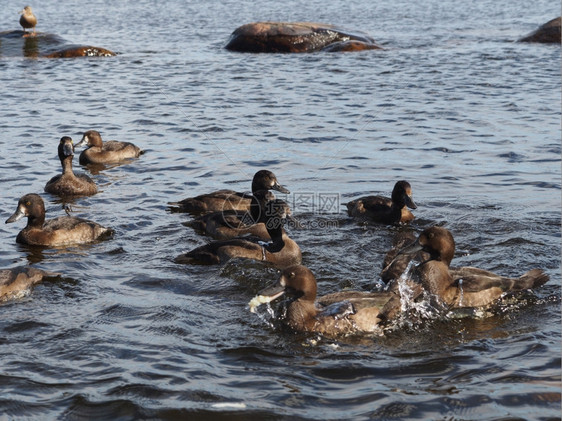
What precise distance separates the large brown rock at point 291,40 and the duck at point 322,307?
55.6ft

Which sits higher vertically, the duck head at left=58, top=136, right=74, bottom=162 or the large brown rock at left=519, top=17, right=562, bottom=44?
the large brown rock at left=519, top=17, right=562, bottom=44

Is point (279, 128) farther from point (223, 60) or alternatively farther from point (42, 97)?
point (223, 60)

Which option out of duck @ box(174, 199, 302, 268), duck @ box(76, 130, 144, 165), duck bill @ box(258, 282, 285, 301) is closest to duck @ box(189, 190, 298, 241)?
duck @ box(174, 199, 302, 268)

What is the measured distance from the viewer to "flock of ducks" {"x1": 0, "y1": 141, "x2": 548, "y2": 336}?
828cm

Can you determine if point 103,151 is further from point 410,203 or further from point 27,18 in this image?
point 27,18

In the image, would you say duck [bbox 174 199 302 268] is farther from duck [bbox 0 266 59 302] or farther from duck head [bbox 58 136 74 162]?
duck head [bbox 58 136 74 162]

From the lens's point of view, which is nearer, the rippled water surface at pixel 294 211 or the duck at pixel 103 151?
the rippled water surface at pixel 294 211

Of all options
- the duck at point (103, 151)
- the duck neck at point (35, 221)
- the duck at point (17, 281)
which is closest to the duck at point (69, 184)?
the duck at point (103, 151)

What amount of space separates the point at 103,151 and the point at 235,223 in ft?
14.3

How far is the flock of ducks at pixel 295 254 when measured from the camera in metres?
8.28

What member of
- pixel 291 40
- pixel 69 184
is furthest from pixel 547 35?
pixel 69 184

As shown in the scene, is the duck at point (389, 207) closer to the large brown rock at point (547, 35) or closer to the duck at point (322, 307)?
the duck at point (322, 307)

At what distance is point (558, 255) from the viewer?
1023cm

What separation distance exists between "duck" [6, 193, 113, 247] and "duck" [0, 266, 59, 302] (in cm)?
159
